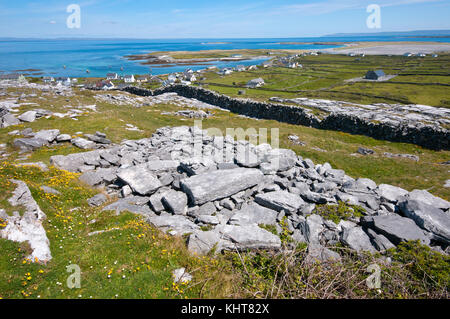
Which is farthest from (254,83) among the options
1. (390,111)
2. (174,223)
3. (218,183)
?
(174,223)

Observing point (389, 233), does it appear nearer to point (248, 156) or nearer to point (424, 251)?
point (424, 251)

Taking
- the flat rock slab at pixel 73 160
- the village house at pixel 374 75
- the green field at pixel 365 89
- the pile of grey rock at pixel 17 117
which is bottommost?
the flat rock slab at pixel 73 160

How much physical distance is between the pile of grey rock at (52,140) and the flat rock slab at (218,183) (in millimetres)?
11269

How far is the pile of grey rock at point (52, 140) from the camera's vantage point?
1767 centimetres

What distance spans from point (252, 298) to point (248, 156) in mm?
8589

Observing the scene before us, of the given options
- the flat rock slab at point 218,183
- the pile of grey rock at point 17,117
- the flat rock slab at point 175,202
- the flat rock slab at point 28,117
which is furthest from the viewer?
the flat rock slab at point 28,117

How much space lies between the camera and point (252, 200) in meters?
12.0

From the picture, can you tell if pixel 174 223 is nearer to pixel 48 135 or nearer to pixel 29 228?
pixel 29 228

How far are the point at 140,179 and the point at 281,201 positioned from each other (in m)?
7.42

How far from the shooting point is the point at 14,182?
34.0ft

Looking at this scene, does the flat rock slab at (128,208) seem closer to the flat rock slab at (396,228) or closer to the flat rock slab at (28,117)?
the flat rock slab at (396,228)

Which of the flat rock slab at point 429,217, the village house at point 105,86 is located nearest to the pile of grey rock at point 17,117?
the flat rock slab at point 429,217

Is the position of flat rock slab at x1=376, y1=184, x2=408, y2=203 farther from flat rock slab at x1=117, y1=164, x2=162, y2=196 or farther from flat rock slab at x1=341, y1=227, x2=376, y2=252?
flat rock slab at x1=117, y1=164, x2=162, y2=196

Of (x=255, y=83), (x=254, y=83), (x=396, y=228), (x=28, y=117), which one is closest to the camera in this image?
(x=396, y=228)
